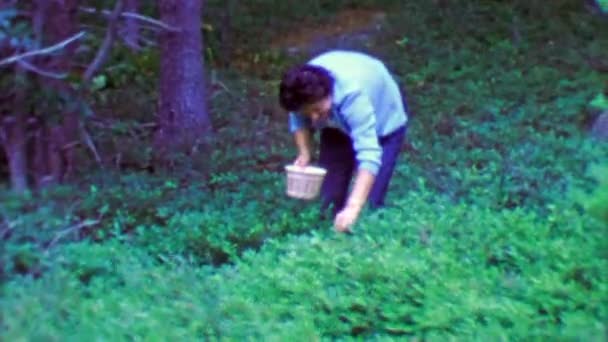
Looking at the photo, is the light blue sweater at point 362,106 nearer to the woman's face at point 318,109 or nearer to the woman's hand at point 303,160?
the woman's face at point 318,109

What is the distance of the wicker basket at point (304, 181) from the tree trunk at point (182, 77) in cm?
483

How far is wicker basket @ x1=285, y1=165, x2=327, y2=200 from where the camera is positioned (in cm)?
684

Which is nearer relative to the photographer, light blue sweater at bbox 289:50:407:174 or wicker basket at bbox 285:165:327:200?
light blue sweater at bbox 289:50:407:174

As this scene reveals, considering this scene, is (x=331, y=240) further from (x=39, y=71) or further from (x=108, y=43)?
(x=108, y=43)

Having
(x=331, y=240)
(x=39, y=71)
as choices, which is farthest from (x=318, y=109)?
(x=39, y=71)

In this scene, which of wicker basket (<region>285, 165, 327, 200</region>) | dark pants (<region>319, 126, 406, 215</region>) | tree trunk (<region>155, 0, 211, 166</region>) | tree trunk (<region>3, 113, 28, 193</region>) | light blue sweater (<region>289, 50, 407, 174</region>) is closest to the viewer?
light blue sweater (<region>289, 50, 407, 174</region>)

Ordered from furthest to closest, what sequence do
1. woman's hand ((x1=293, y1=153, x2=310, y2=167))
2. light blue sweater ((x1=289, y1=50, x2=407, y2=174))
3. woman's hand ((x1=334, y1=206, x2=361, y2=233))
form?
woman's hand ((x1=293, y1=153, x2=310, y2=167)), light blue sweater ((x1=289, y1=50, x2=407, y2=174)), woman's hand ((x1=334, y1=206, x2=361, y2=233))

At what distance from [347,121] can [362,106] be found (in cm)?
14

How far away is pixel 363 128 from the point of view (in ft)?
21.9

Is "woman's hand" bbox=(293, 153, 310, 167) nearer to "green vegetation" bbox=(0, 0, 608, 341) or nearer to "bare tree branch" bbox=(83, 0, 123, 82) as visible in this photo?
"green vegetation" bbox=(0, 0, 608, 341)

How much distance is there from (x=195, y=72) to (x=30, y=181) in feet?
10.6

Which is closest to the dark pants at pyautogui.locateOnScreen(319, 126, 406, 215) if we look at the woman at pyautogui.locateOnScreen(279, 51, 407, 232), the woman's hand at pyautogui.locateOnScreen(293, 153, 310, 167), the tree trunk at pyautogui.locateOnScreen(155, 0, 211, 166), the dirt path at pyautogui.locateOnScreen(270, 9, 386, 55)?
the woman at pyautogui.locateOnScreen(279, 51, 407, 232)

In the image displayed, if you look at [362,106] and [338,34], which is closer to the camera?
[362,106]

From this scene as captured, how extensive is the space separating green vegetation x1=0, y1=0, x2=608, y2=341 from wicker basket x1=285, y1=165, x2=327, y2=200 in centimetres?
31
